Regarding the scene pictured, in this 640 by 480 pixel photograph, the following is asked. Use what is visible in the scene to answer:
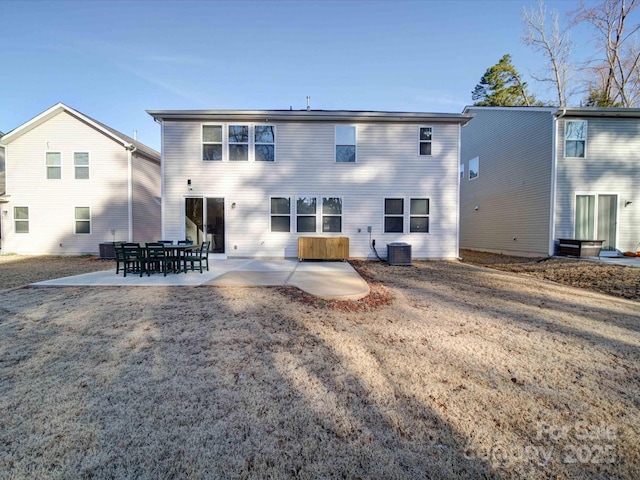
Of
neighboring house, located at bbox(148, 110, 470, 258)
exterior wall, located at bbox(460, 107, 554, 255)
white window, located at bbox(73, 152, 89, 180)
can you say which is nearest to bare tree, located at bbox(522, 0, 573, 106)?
exterior wall, located at bbox(460, 107, 554, 255)

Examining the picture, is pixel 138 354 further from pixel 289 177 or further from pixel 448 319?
pixel 289 177

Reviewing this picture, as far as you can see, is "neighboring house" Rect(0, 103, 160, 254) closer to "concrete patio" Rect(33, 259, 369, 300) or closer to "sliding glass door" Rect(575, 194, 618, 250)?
"concrete patio" Rect(33, 259, 369, 300)

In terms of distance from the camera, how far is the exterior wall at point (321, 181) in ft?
35.5

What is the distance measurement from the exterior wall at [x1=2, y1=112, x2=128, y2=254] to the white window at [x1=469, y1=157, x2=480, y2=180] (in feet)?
58.2

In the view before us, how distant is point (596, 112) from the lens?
34.6ft

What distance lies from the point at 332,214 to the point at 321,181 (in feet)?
4.50

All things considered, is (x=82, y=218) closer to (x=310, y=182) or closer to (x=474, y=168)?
(x=310, y=182)

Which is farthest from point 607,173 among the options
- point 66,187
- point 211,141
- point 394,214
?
point 66,187

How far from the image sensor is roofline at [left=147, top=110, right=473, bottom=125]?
10.4 meters

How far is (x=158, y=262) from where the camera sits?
7578 mm

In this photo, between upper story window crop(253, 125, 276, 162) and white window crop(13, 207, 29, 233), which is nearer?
upper story window crop(253, 125, 276, 162)

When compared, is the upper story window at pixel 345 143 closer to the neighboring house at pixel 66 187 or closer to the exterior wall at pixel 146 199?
the neighboring house at pixel 66 187

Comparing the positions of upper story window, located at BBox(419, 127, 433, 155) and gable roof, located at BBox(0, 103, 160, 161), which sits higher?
gable roof, located at BBox(0, 103, 160, 161)

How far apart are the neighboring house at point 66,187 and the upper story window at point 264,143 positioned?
606 cm
